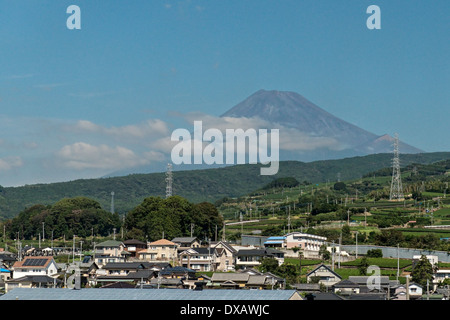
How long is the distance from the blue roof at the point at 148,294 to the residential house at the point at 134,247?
42.8m

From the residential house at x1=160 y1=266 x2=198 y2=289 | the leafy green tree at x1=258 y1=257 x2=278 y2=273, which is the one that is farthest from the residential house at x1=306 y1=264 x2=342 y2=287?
the residential house at x1=160 y1=266 x2=198 y2=289

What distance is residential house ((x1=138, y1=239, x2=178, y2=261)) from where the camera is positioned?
67062 mm

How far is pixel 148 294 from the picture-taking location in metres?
24.8

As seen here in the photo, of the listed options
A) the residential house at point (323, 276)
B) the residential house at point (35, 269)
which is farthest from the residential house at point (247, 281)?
the residential house at point (35, 269)

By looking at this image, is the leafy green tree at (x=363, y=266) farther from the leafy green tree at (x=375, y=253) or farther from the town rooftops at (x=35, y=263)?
the town rooftops at (x=35, y=263)

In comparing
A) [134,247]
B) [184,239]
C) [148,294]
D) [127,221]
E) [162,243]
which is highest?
[127,221]

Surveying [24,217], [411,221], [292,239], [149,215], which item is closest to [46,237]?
[24,217]

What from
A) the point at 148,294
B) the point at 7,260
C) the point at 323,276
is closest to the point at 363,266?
the point at 323,276

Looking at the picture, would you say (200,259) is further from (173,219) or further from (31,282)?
(31,282)

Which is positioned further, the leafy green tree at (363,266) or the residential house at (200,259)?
the residential house at (200,259)

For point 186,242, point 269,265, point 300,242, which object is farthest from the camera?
point 186,242

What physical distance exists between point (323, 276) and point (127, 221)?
30.5 meters

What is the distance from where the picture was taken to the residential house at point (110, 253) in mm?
65062

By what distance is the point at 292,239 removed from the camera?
6831cm
